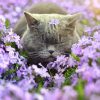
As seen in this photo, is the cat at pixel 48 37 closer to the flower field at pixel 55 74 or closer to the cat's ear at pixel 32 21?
the cat's ear at pixel 32 21

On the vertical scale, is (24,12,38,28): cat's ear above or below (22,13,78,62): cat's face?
above

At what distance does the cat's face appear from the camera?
379cm

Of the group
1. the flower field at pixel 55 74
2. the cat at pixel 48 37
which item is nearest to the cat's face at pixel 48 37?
the cat at pixel 48 37

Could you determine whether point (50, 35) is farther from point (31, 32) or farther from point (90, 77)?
point (90, 77)

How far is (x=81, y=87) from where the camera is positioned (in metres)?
2.00

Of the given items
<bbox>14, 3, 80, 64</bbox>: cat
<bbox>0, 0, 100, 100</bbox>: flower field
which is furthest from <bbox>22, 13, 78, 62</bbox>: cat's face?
<bbox>0, 0, 100, 100</bbox>: flower field

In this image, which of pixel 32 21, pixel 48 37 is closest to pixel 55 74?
pixel 48 37

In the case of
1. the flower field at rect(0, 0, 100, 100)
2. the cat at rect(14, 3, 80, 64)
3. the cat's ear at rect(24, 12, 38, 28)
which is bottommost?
the flower field at rect(0, 0, 100, 100)

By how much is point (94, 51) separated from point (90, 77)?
0.53 meters

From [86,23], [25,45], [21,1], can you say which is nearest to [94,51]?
[25,45]

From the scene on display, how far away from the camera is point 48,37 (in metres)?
3.84

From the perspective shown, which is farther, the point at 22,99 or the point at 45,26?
the point at 45,26

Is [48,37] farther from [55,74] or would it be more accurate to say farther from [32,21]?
[55,74]

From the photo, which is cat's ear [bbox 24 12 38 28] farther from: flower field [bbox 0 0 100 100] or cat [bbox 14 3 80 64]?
flower field [bbox 0 0 100 100]
